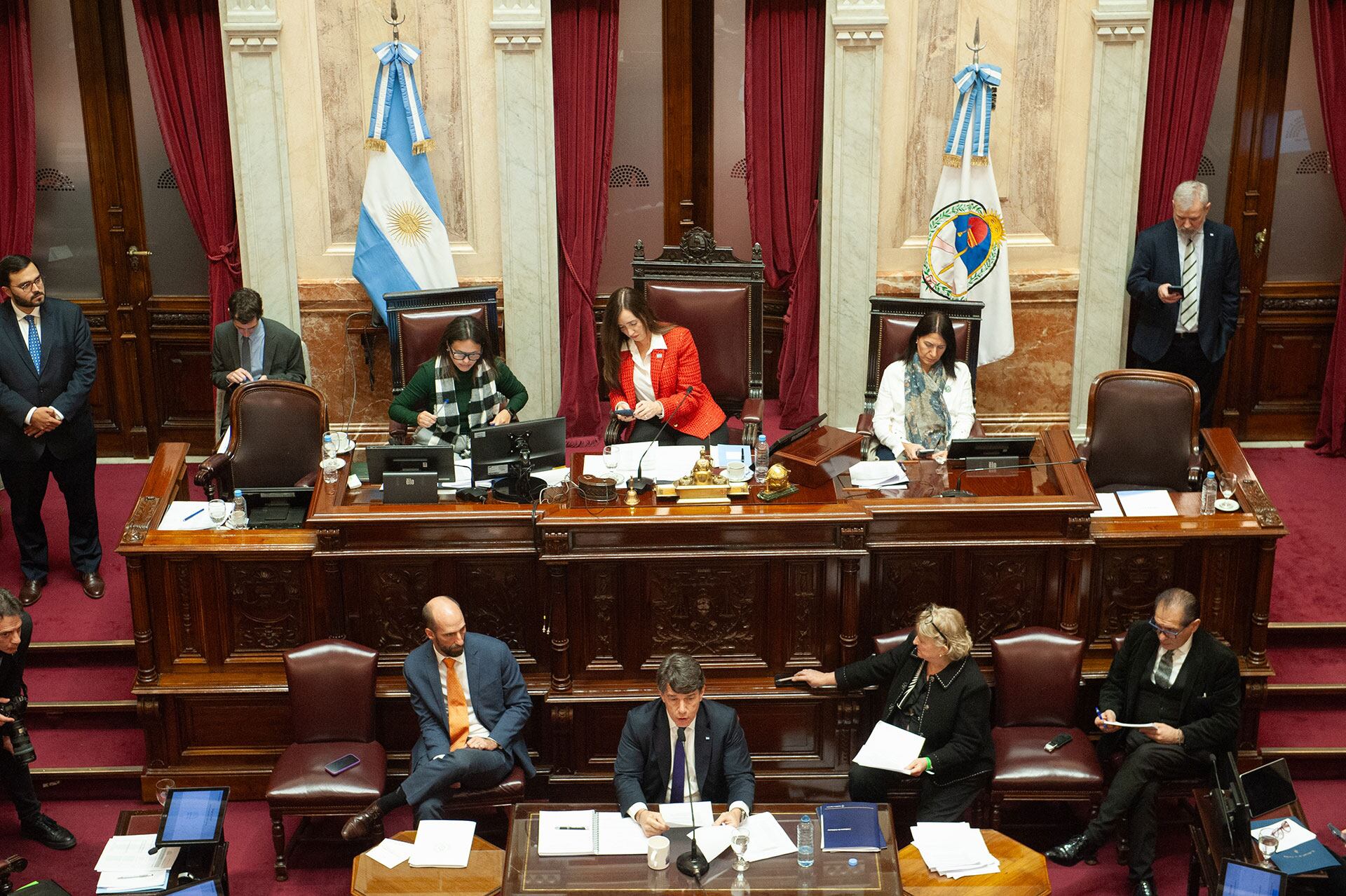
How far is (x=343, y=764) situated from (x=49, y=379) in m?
2.39

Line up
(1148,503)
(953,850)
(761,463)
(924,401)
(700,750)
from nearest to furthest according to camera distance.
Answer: (953,850) < (700,750) < (761,463) < (1148,503) < (924,401)

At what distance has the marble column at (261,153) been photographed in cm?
742

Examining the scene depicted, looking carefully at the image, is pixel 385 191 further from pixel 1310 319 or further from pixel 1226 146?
pixel 1310 319

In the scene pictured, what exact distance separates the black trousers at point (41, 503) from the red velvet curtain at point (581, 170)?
2490 mm

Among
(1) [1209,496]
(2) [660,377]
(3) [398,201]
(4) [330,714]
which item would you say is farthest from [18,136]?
(1) [1209,496]

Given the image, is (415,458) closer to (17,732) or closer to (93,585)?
Result: (17,732)

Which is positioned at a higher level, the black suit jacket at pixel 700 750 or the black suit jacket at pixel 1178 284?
the black suit jacket at pixel 1178 284

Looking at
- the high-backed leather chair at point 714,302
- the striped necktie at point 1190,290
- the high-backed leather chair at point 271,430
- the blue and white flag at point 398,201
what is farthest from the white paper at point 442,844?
the striped necktie at point 1190,290

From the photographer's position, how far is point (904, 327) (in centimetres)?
701

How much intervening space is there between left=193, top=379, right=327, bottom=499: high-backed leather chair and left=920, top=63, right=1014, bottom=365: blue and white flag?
3292 mm

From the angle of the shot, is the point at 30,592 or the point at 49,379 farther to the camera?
the point at 30,592

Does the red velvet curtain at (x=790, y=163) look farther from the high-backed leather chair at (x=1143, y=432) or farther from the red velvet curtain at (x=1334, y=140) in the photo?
the red velvet curtain at (x=1334, y=140)

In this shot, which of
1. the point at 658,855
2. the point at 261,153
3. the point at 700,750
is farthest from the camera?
the point at 261,153

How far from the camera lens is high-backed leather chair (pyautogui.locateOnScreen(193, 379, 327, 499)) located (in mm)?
6586
